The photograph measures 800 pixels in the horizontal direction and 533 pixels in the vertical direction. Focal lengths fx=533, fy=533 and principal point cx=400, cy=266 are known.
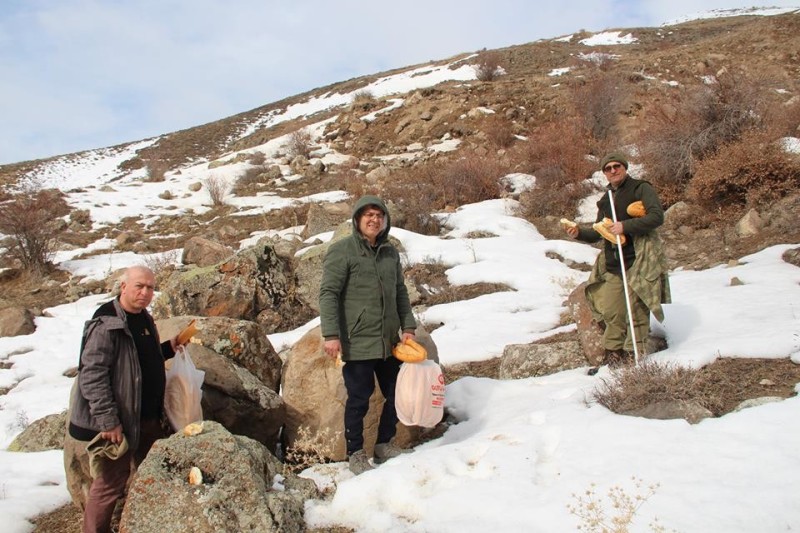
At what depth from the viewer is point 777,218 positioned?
A: 780cm

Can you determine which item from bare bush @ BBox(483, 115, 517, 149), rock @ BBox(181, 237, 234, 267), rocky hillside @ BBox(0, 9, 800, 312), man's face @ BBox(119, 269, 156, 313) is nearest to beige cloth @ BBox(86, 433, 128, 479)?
man's face @ BBox(119, 269, 156, 313)

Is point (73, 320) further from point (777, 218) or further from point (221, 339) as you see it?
point (777, 218)

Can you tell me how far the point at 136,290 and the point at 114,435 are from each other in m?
0.79

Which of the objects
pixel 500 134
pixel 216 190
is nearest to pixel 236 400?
pixel 216 190

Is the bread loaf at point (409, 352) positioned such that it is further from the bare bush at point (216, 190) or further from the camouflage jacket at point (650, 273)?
the bare bush at point (216, 190)

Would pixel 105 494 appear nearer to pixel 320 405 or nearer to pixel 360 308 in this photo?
pixel 320 405

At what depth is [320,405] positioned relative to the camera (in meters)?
4.04

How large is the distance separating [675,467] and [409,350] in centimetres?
161

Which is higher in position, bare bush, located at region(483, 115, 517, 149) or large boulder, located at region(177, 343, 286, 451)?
bare bush, located at region(483, 115, 517, 149)

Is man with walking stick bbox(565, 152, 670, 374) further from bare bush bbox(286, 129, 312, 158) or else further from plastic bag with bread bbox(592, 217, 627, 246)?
bare bush bbox(286, 129, 312, 158)

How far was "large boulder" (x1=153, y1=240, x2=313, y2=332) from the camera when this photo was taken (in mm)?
7477

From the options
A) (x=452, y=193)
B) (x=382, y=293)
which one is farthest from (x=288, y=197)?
(x=382, y=293)

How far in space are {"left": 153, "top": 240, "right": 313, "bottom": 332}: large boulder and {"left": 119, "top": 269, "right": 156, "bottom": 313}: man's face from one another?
14.7 feet

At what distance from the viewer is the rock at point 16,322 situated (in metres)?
8.77
